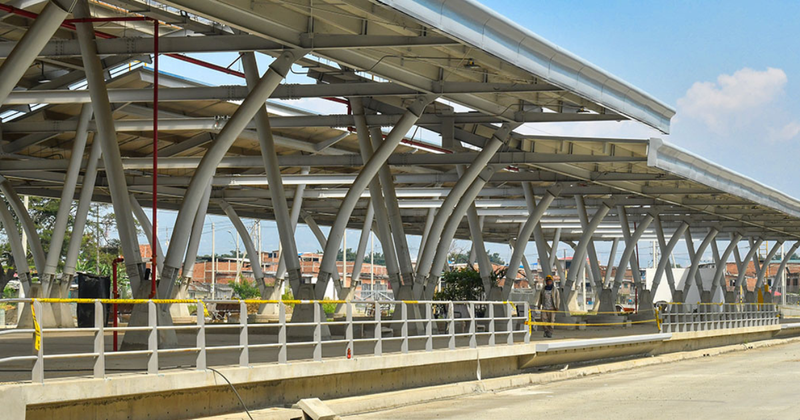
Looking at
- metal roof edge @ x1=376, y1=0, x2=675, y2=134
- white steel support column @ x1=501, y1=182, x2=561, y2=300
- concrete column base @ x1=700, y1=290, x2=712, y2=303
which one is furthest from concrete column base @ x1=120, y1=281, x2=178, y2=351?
concrete column base @ x1=700, y1=290, x2=712, y2=303

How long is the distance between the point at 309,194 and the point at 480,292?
1279cm

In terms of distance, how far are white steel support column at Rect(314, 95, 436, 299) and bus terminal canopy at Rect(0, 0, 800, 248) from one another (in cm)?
88

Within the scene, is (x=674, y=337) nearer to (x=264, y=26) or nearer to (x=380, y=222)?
(x=380, y=222)

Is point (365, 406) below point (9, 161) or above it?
below

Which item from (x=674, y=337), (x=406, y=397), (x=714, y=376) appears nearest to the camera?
(x=406, y=397)

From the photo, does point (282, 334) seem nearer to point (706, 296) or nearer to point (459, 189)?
point (459, 189)

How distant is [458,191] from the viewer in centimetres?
3114

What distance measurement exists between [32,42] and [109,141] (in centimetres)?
485

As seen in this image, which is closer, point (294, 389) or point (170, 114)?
point (294, 389)

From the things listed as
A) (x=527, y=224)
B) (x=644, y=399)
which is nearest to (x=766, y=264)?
(x=527, y=224)

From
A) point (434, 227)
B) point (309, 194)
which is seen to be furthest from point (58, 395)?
point (309, 194)

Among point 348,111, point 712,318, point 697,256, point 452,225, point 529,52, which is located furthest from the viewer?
point 697,256

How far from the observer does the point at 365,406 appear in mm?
17469

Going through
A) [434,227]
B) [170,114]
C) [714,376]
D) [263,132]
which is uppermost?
[170,114]
